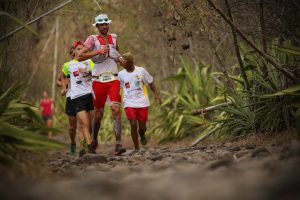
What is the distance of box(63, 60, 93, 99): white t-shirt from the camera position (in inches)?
428

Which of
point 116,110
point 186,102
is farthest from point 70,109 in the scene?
point 186,102

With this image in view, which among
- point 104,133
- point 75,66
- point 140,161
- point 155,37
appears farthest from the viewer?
point 104,133

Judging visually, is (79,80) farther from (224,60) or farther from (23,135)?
(23,135)

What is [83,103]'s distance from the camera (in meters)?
10.8

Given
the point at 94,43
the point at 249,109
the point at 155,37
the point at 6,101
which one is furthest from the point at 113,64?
the point at 155,37

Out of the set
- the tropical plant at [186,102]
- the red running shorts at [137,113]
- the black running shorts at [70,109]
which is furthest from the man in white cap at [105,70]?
the tropical plant at [186,102]

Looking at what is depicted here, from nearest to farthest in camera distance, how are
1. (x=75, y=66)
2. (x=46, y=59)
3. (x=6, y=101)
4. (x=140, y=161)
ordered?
(x=6, y=101)
(x=140, y=161)
(x=75, y=66)
(x=46, y=59)

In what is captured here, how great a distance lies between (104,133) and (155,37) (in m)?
4.36

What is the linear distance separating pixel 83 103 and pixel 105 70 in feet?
2.88

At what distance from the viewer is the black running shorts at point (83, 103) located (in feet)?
35.2

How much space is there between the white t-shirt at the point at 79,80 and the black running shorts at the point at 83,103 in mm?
68

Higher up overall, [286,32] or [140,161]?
[286,32]

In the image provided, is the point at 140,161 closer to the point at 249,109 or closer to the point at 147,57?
the point at 249,109

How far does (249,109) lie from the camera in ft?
33.4
